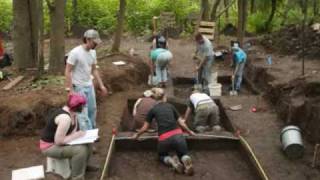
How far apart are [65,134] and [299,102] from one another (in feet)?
19.1

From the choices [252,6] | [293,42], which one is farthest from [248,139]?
[252,6]

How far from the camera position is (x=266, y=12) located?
26.8 meters

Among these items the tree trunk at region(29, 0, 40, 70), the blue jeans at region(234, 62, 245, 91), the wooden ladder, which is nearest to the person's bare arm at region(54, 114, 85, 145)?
the tree trunk at region(29, 0, 40, 70)

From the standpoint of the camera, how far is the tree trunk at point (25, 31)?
13258 millimetres

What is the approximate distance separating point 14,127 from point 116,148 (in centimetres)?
199

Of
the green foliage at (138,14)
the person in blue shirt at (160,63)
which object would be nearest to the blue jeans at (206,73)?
the person in blue shirt at (160,63)

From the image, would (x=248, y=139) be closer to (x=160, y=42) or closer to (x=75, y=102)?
(x=75, y=102)

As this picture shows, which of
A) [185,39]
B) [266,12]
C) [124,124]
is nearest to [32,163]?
[124,124]

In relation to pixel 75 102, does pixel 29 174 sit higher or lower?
lower

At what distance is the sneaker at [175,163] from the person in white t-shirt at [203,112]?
6.61 ft

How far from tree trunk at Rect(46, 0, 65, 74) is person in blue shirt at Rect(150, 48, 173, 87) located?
2.64 m

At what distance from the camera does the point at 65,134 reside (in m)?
6.88

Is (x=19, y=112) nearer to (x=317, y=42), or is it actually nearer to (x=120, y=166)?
(x=120, y=166)

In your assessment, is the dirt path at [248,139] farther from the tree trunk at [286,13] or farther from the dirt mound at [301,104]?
the tree trunk at [286,13]
